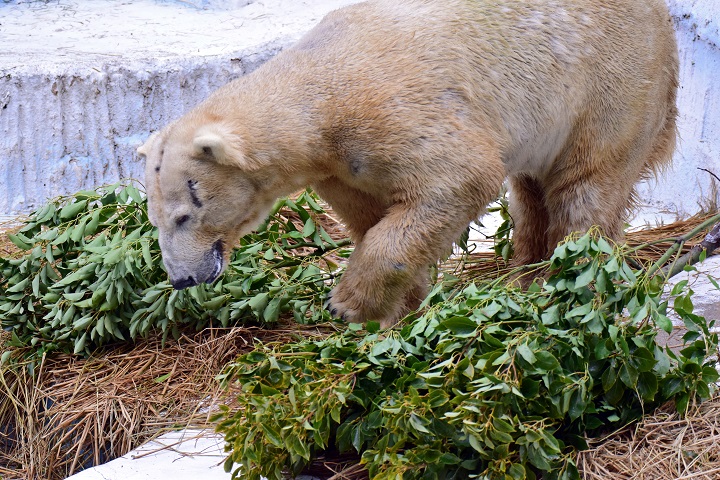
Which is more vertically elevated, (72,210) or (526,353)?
(526,353)

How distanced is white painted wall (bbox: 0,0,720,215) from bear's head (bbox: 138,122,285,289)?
337 cm

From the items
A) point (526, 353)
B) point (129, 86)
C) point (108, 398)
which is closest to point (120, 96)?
point (129, 86)

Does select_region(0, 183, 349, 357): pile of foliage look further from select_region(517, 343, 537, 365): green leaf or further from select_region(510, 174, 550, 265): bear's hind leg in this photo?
select_region(517, 343, 537, 365): green leaf

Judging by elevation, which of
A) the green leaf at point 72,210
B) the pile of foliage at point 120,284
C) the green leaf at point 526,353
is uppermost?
the green leaf at point 526,353

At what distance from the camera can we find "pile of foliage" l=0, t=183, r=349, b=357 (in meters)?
4.03

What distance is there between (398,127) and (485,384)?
120cm

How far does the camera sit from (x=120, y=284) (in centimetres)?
400

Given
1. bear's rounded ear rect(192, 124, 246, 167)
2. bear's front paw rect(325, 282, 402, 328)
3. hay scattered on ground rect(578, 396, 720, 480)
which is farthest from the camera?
bear's front paw rect(325, 282, 402, 328)

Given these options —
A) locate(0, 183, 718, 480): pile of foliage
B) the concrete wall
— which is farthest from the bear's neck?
the concrete wall

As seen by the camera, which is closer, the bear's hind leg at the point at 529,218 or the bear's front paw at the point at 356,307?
the bear's front paw at the point at 356,307

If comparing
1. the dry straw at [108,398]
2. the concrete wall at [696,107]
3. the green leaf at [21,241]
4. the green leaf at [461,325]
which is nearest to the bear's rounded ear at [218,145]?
the dry straw at [108,398]

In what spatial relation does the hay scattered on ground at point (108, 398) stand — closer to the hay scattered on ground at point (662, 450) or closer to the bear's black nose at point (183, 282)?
the bear's black nose at point (183, 282)

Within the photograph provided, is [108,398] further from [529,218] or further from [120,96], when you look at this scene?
[120,96]

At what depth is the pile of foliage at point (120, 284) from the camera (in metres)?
4.03
